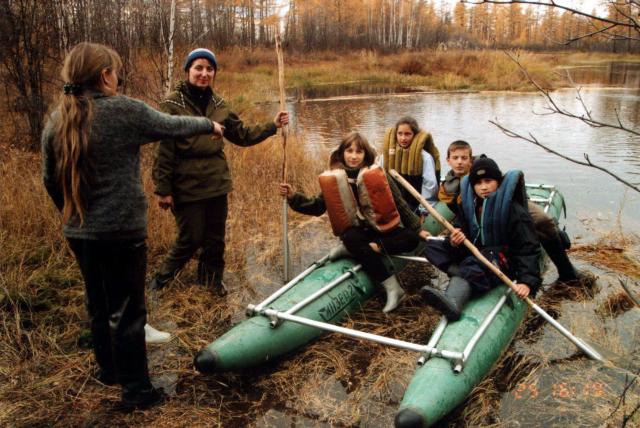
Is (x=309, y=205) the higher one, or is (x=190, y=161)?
(x=190, y=161)

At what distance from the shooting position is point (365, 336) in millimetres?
3227

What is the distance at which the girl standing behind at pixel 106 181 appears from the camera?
2.45 m

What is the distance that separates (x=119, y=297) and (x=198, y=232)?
4.31 feet

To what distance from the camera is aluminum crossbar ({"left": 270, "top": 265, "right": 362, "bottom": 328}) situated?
3.58 metres

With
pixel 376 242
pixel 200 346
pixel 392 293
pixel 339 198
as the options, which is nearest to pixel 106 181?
pixel 200 346

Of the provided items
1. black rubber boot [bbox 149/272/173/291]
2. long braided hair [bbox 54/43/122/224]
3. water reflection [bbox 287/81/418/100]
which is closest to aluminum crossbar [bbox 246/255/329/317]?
black rubber boot [bbox 149/272/173/291]

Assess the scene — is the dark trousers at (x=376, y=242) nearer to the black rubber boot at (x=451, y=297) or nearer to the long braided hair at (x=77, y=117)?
the black rubber boot at (x=451, y=297)

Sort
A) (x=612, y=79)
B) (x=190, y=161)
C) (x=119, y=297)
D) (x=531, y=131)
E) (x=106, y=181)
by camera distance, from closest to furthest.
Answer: (x=106, y=181)
(x=119, y=297)
(x=190, y=161)
(x=531, y=131)
(x=612, y=79)

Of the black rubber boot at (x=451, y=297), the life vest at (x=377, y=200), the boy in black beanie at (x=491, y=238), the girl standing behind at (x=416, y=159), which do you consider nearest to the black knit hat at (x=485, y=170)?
the boy in black beanie at (x=491, y=238)

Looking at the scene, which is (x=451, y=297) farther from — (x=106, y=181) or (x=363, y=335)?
(x=106, y=181)

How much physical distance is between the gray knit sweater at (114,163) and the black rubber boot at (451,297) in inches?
67.9

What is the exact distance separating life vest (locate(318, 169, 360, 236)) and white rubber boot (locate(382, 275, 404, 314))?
52 centimetres

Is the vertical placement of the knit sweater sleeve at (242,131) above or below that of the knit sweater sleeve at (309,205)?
above

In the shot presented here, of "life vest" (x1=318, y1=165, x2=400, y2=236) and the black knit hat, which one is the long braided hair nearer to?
"life vest" (x1=318, y1=165, x2=400, y2=236)
